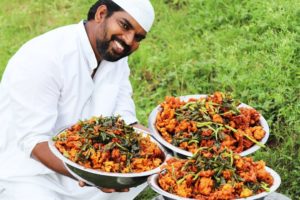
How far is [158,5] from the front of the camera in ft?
22.2

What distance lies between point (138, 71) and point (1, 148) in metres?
2.23

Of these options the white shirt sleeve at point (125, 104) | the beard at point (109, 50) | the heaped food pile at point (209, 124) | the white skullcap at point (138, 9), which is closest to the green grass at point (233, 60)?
the white shirt sleeve at point (125, 104)

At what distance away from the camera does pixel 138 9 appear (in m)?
3.76

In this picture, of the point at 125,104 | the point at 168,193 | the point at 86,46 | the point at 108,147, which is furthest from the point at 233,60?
the point at 168,193

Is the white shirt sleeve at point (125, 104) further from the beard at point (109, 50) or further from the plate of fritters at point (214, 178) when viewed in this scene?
the plate of fritters at point (214, 178)

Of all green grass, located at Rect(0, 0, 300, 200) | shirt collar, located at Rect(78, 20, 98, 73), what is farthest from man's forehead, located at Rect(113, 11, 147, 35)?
green grass, located at Rect(0, 0, 300, 200)

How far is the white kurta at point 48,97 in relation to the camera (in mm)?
3805

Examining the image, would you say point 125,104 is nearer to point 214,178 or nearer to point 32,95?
point 32,95

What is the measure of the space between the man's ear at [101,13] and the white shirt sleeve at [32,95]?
37 centimetres

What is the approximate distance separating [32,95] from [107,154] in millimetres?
655

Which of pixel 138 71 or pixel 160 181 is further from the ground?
pixel 160 181

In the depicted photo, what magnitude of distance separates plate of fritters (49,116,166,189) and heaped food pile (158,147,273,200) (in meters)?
0.21

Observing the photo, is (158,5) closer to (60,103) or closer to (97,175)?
(60,103)

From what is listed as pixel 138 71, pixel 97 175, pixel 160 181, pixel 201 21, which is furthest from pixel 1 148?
pixel 201 21
